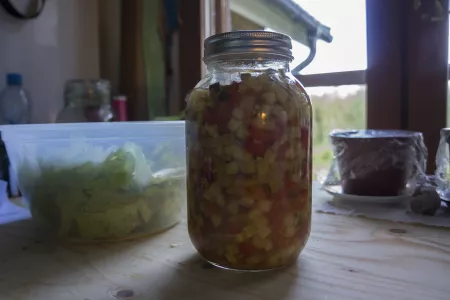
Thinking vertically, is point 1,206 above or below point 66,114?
below

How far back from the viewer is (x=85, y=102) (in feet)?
3.84

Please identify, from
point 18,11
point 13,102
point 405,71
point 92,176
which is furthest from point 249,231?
point 18,11

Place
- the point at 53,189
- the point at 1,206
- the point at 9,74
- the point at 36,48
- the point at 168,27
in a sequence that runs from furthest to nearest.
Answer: the point at 168,27 → the point at 36,48 → the point at 9,74 → the point at 1,206 → the point at 53,189

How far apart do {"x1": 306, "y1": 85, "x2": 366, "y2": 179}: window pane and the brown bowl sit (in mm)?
312

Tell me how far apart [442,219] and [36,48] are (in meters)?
1.09

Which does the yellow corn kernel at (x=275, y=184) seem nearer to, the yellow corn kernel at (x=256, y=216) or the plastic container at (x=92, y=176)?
the yellow corn kernel at (x=256, y=216)

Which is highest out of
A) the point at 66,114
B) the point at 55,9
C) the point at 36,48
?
the point at 55,9

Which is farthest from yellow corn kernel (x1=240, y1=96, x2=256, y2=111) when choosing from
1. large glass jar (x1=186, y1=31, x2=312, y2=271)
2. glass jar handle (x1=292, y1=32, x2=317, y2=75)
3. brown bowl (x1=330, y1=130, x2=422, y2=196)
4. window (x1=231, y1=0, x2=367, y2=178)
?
glass jar handle (x1=292, y1=32, x2=317, y2=75)

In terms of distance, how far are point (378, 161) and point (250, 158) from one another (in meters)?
0.38

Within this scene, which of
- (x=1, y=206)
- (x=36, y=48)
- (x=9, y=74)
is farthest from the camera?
(x=36, y=48)

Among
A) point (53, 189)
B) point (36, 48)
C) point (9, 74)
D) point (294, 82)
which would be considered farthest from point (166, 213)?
point (36, 48)

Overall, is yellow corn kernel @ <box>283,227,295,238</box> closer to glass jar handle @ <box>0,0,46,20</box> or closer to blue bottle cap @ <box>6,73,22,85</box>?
blue bottle cap @ <box>6,73,22,85</box>

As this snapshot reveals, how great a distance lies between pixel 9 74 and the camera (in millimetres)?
1005

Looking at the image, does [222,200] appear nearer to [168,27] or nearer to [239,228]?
[239,228]
